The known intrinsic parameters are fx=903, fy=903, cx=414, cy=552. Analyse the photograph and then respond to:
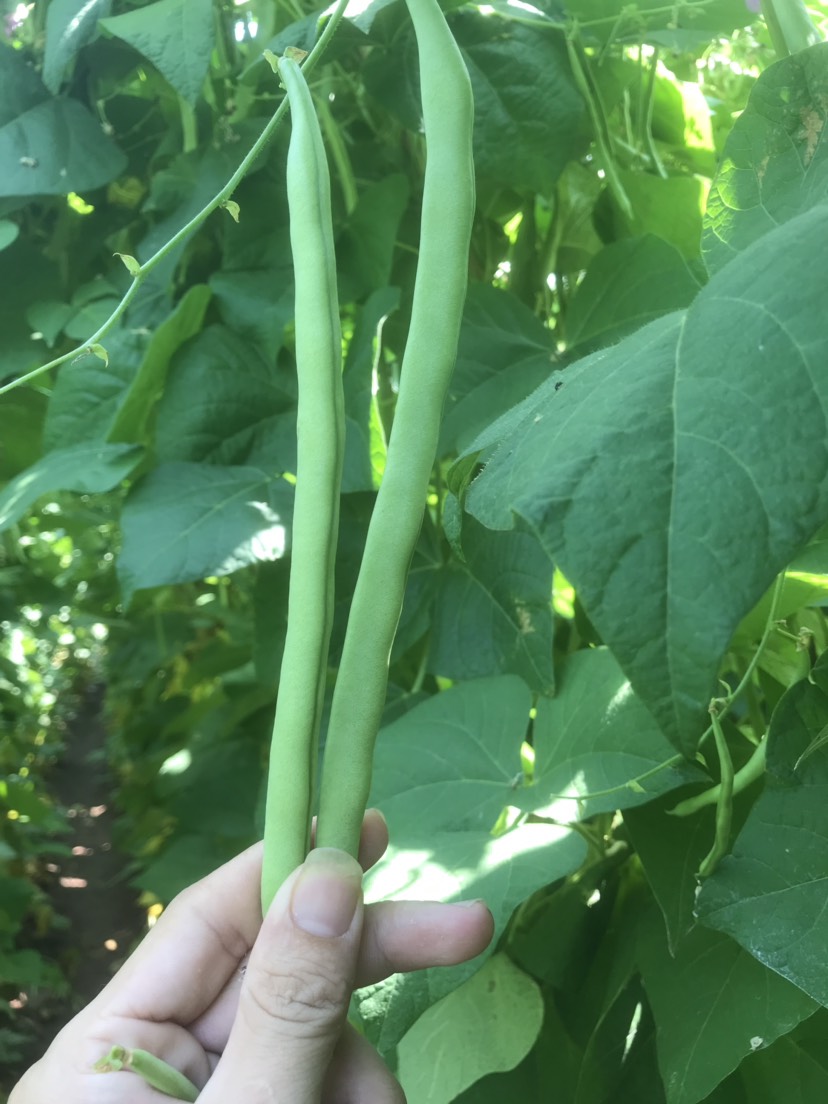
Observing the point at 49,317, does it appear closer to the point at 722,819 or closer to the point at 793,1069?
the point at 722,819

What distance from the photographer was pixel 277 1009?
385 mm

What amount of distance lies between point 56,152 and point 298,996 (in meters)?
0.77

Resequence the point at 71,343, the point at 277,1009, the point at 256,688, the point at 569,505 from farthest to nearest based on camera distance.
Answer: the point at 256,688
the point at 71,343
the point at 277,1009
the point at 569,505

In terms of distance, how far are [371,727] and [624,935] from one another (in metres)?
0.39

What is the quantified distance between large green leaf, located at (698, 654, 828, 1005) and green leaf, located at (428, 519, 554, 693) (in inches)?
8.7

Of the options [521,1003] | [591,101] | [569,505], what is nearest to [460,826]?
[521,1003]

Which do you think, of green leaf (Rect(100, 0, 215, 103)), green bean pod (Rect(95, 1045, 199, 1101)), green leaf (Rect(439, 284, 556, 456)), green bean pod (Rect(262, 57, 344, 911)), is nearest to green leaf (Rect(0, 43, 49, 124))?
green leaf (Rect(100, 0, 215, 103))

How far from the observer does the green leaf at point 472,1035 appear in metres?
0.58

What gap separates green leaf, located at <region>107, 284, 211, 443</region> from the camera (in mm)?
796

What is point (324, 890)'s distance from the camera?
359 millimetres

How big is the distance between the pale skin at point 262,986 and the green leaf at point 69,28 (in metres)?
0.63

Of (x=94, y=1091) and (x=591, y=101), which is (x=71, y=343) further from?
A: (x=94, y=1091)

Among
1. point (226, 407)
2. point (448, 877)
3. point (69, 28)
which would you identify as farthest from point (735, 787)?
point (69, 28)

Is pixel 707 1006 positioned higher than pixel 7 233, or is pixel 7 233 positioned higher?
pixel 7 233
